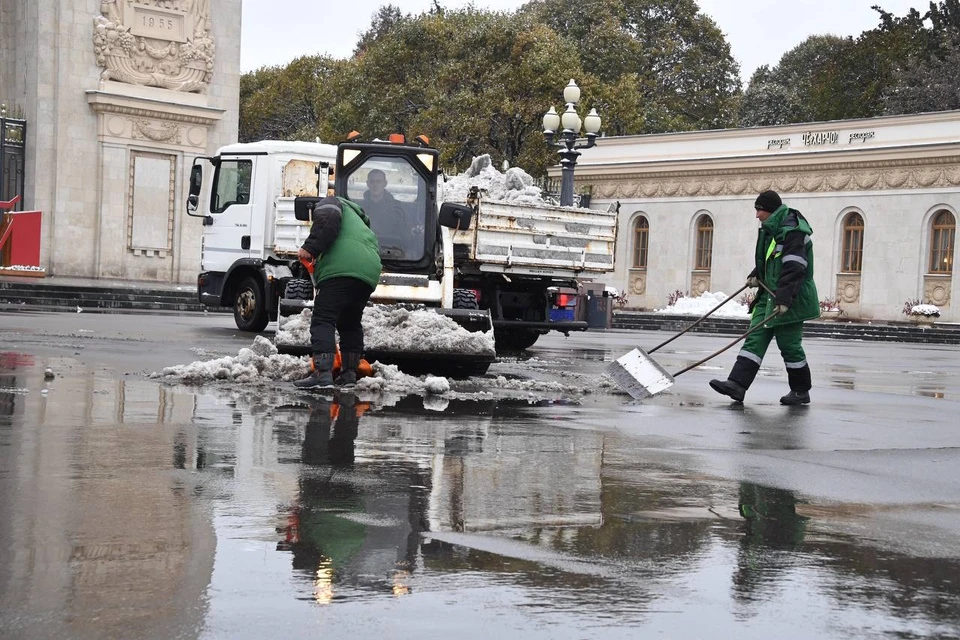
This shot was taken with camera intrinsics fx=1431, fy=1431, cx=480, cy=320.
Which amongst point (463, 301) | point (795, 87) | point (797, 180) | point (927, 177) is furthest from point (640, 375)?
point (795, 87)

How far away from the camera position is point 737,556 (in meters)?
5.13

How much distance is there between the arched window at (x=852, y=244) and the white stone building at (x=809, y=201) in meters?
0.04

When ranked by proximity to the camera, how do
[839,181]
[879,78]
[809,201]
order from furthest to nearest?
[879,78]
[809,201]
[839,181]

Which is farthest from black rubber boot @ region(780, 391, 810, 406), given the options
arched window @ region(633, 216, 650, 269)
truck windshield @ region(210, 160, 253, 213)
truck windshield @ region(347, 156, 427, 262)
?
arched window @ region(633, 216, 650, 269)

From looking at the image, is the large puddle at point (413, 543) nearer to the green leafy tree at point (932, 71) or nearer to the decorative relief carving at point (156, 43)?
the decorative relief carving at point (156, 43)

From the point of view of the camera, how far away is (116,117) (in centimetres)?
3612

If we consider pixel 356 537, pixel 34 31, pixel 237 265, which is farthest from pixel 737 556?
pixel 34 31

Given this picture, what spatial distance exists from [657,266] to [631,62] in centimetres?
1643

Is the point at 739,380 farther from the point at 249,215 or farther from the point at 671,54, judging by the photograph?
the point at 671,54

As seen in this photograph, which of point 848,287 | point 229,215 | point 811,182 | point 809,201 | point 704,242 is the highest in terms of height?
point 811,182

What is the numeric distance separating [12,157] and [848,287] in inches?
1036

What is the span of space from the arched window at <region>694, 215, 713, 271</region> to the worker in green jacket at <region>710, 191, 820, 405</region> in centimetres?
3840

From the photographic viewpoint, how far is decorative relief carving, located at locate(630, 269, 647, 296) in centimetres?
5288

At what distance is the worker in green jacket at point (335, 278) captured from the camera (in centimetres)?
1141
